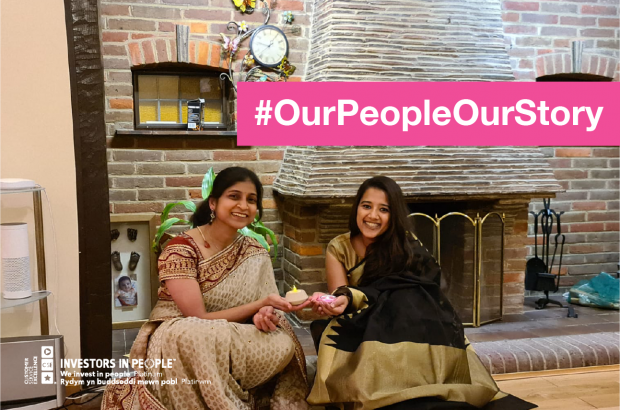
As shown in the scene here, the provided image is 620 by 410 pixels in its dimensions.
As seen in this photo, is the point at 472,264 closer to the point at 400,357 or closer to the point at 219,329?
the point at 400,357

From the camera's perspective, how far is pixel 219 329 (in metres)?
1.94

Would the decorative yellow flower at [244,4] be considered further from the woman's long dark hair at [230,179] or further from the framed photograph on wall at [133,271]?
the woman's long dark hair at [230,179]

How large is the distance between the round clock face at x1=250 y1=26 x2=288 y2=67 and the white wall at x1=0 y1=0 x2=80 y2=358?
144 centimetres

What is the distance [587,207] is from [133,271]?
3.16m

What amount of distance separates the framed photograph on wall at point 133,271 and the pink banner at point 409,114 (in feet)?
2.65

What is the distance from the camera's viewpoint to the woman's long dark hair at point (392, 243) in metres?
2.32

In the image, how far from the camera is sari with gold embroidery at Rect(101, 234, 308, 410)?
1910 millimetres

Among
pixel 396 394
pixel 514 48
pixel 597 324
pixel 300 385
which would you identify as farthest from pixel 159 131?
pixel 597 324

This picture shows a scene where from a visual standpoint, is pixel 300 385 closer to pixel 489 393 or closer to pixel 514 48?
pixel 489 393

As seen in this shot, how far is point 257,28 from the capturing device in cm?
346

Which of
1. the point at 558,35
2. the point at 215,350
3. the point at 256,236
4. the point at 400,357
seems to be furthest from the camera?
the point at 558,35

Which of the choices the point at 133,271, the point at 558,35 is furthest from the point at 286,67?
the point at 558,35

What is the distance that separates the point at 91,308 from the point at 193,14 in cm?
189

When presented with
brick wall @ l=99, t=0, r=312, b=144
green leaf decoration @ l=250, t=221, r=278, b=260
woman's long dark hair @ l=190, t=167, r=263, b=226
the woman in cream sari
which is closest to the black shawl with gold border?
the woman in cream sari
